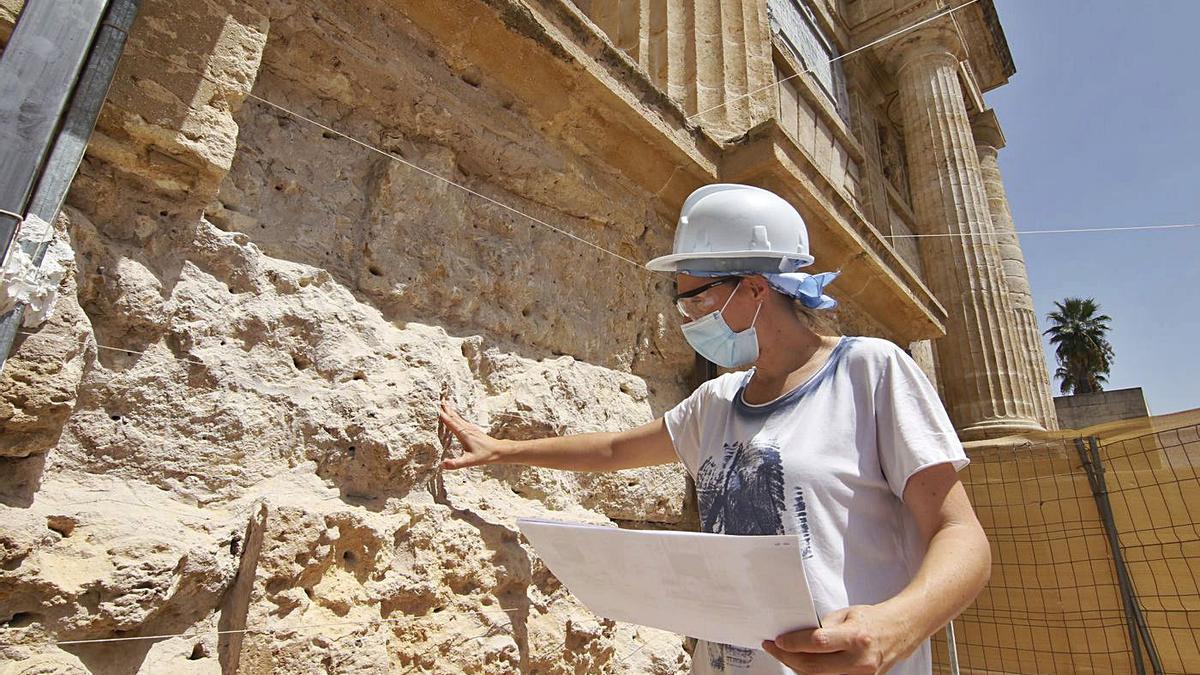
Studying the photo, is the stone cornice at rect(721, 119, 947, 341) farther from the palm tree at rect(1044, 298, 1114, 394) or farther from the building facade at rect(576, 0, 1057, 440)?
the palm tree at rect(1044, 298, 1114, 394)

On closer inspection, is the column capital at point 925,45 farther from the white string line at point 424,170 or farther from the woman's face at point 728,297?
the woman's face at point 728,297

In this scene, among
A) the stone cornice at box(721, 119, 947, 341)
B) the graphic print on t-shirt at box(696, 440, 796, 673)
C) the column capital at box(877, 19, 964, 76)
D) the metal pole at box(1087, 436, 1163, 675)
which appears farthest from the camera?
the column capital at box(877, 19, 964, 76)

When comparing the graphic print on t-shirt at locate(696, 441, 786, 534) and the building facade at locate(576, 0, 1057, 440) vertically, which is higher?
the building facade at locate(576, 0, 1057, 440)

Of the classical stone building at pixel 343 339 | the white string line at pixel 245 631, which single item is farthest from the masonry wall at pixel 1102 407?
the white string line at pixel 245 631

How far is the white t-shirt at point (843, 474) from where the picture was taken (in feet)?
4.14

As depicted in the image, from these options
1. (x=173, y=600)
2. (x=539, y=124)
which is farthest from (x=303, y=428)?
(x=539, y=124)

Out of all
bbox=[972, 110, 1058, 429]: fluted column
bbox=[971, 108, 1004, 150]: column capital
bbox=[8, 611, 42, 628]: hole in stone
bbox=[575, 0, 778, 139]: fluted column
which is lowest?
bbox=[8, 611, 42, 628]: hole in stone

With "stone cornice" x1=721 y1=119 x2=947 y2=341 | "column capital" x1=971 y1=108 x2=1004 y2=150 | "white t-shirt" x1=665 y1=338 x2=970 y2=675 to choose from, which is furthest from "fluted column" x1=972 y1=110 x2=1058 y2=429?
"white t-shirt" x1=665 y1=338 x2=970 y2=675

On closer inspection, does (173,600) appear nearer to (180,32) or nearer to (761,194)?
(180,32)

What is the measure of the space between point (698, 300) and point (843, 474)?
1.79 feet

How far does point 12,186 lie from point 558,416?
1431mm

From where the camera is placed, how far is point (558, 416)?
2.18m

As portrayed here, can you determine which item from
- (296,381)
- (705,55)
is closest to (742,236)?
(296,381)

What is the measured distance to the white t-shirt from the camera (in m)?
1.26
